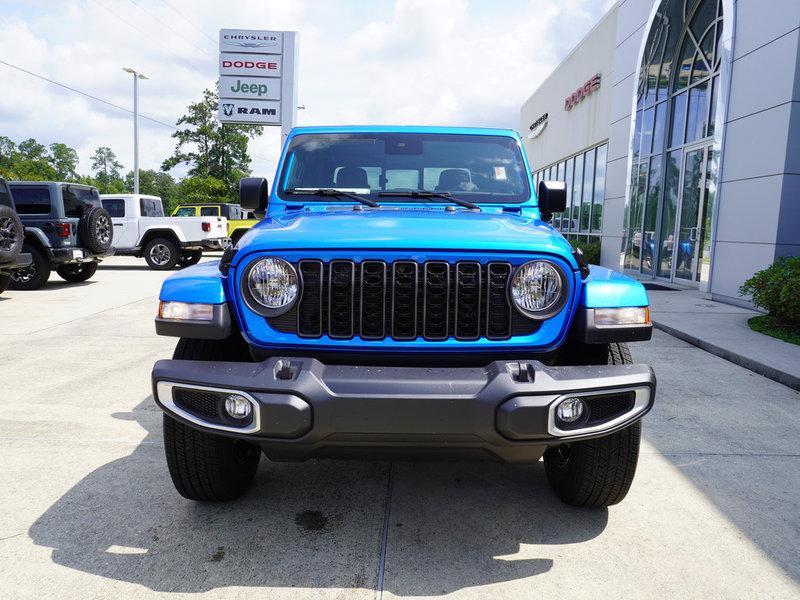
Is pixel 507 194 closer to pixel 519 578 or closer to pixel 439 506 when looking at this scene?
pixel 439 506

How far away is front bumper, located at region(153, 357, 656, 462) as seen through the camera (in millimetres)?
2182

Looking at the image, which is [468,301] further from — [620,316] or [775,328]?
[775,328]

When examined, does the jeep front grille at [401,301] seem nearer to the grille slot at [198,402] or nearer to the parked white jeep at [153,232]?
the grille slot at [198,402]

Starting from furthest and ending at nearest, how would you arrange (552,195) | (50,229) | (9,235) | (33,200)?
1. (33,200)
2. (50,229)
3. (9,235)
4. (552,195)

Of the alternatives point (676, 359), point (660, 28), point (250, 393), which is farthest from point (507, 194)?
point (660, 28)

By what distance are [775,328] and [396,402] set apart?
730 cm

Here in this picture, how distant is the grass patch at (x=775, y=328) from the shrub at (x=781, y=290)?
3.1 inches

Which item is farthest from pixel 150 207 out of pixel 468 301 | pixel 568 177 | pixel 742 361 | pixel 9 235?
pixel 468 301

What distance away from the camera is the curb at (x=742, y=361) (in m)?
5.46

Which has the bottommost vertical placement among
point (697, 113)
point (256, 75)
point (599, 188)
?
point (599, 188)

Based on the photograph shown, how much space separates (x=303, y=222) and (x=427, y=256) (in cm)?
67

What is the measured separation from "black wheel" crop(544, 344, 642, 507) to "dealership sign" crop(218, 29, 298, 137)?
70.3ft

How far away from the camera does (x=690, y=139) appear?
41.9ft

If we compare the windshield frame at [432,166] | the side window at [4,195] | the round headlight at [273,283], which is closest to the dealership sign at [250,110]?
the side window at [4,195]
